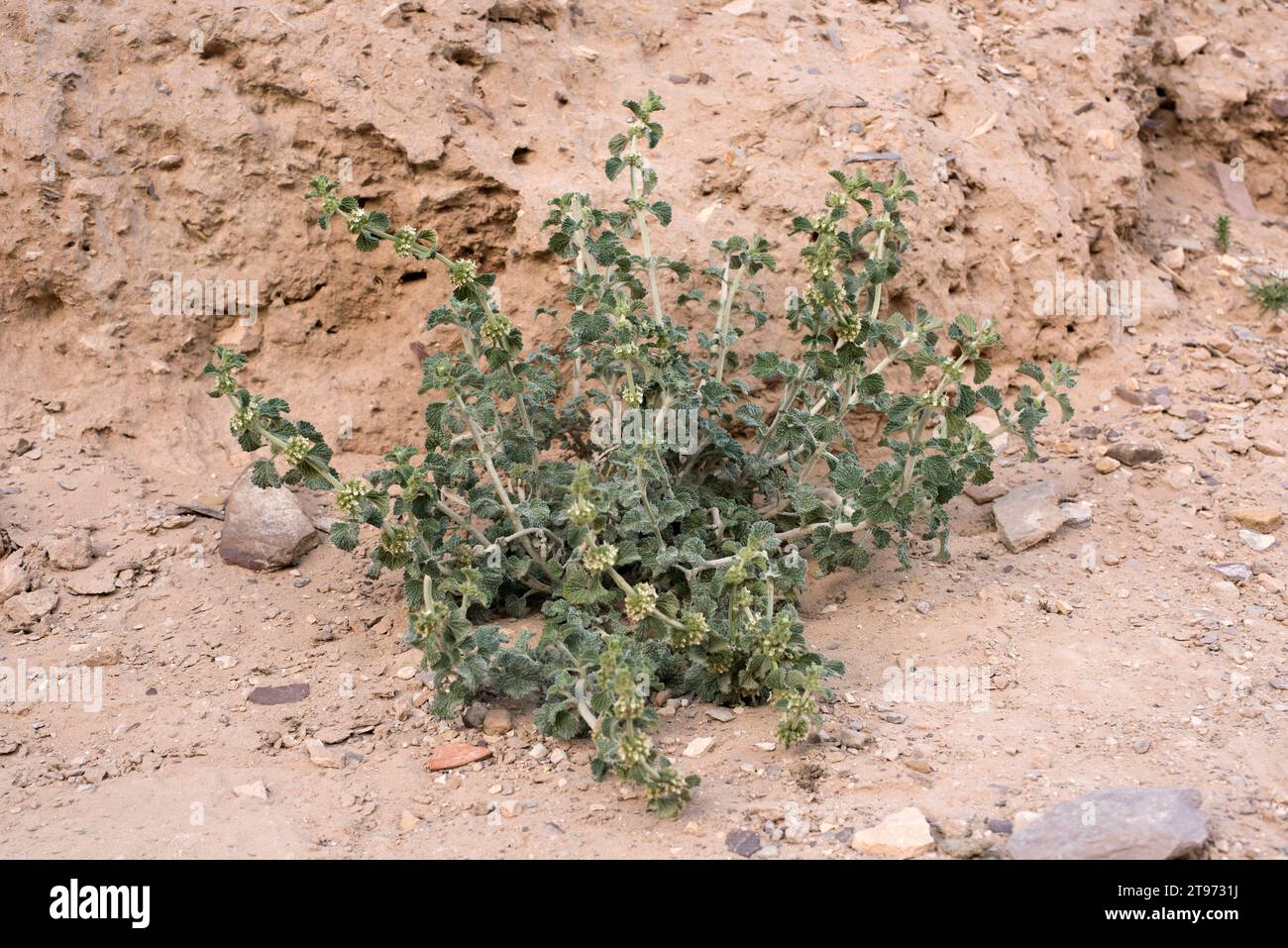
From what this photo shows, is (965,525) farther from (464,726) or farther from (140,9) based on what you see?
(140,9)

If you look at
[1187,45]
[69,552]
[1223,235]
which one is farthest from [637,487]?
[1187,45]

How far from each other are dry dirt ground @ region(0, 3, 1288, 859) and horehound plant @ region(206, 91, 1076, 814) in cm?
22

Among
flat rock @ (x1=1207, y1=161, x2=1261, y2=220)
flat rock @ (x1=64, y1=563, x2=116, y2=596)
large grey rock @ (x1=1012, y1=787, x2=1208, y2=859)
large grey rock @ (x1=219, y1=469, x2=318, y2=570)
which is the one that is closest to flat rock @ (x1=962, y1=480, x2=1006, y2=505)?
large grey rock @ (x1=1012, y1=787, x2=1208, y2=859)

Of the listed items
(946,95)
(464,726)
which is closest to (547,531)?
(464,726)

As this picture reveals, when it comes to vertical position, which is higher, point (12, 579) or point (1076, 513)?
point (1076, 513)

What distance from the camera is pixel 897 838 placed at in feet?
9.07

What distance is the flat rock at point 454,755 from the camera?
3.30 metres

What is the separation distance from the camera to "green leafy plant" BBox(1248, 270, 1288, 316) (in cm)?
561

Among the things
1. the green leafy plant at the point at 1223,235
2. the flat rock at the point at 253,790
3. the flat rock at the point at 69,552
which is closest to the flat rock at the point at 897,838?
the flat rock at the point at 253,790

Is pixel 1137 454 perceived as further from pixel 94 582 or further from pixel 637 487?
pixel 94 582

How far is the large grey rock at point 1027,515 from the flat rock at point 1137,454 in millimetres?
441

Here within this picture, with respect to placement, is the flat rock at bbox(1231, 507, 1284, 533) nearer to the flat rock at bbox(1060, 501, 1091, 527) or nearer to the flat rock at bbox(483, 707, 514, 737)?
the flat rock at bbox(1060, 501, 1091, 527)

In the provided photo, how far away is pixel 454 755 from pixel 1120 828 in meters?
1.75

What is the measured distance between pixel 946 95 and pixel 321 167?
114 inches
